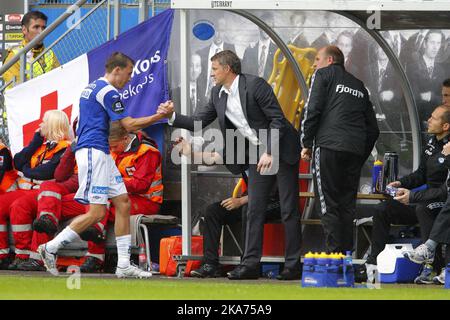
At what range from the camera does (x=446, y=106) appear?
13172mm

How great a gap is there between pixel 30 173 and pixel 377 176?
12.3 feet

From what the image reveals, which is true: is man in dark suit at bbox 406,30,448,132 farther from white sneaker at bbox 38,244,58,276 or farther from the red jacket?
white sneaker at bbox 38,244,58,276

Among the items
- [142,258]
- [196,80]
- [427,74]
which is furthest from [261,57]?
[142,258]

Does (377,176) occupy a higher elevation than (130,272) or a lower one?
higher

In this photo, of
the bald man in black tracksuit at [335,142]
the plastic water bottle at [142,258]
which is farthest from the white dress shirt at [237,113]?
the plastic water bottle at [142,258]

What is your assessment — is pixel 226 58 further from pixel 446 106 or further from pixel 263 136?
pixel 446 106

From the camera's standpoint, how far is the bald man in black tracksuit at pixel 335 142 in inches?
485

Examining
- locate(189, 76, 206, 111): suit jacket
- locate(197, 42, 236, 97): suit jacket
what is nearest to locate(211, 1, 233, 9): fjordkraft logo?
locate(197, 42, 236, 97): suit jacket

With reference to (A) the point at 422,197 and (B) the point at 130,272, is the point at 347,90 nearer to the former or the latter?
(A) the point at 422,197

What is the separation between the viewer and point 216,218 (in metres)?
13.1

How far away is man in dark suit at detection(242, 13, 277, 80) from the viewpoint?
46.5 ft

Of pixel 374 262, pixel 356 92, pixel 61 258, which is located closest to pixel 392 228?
pixel 374 262

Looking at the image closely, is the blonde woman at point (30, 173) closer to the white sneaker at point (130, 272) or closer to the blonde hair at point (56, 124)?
the blonde hair at point (56, 124)

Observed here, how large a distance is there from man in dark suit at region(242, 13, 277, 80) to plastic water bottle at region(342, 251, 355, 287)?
3.27 m
